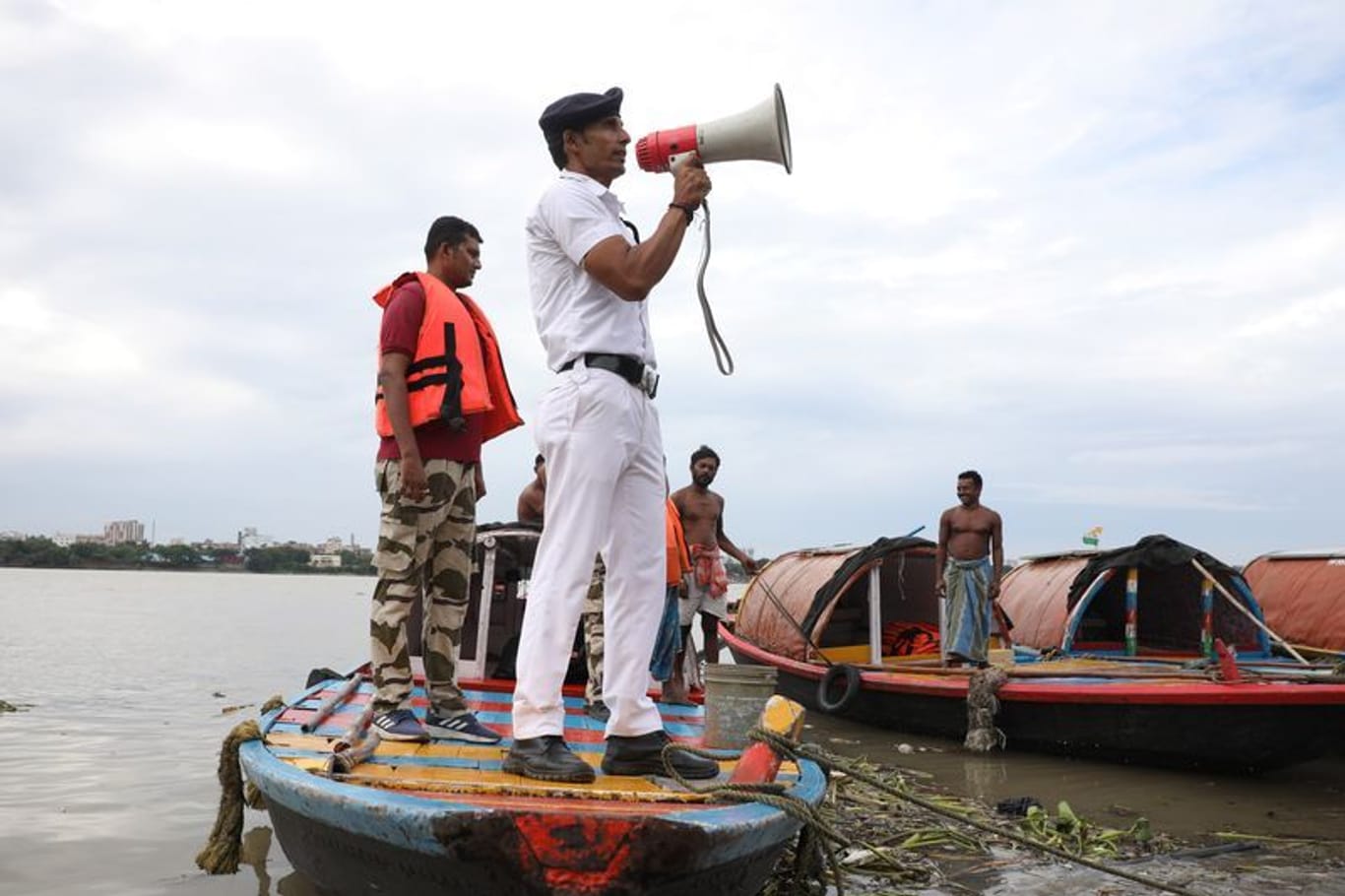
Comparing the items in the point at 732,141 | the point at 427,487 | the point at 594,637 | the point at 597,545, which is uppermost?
the point at 732,141

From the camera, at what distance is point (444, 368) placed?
430 centimetres

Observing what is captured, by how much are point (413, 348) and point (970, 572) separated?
7409 mm

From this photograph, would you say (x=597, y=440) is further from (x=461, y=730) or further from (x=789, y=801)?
(x=461, y=730)

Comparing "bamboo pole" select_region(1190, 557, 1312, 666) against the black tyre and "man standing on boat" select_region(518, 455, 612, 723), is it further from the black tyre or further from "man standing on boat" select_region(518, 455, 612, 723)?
"man standing on boat" select_region(518, 455, 612, 723)

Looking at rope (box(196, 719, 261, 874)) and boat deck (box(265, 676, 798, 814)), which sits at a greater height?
boat deck (box(265, 676, 798, 814))

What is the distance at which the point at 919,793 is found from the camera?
6.84 meters

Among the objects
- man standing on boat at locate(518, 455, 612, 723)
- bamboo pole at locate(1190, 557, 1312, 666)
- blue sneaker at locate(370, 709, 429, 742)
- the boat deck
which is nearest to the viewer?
the boat deck

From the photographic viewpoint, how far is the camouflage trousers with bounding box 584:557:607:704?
6.14 meters

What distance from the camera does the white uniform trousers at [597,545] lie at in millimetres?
3221

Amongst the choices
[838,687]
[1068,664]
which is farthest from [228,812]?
[1068,664]

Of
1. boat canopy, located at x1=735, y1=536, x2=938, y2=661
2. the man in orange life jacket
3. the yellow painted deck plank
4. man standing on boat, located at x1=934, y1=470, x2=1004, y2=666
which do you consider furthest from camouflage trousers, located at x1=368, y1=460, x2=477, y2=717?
man standing on boat, located at x1=934, y1=470, x2=1004, y2=666

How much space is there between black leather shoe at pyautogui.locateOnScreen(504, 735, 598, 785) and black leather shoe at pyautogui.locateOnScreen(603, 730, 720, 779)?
0.38ft

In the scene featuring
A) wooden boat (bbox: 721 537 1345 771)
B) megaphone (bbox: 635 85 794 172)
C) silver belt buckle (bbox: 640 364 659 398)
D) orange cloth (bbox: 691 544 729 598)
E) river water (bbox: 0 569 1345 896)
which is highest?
megaphone (bbox: 635 85 794 172)

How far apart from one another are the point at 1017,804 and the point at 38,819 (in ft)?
18.1
